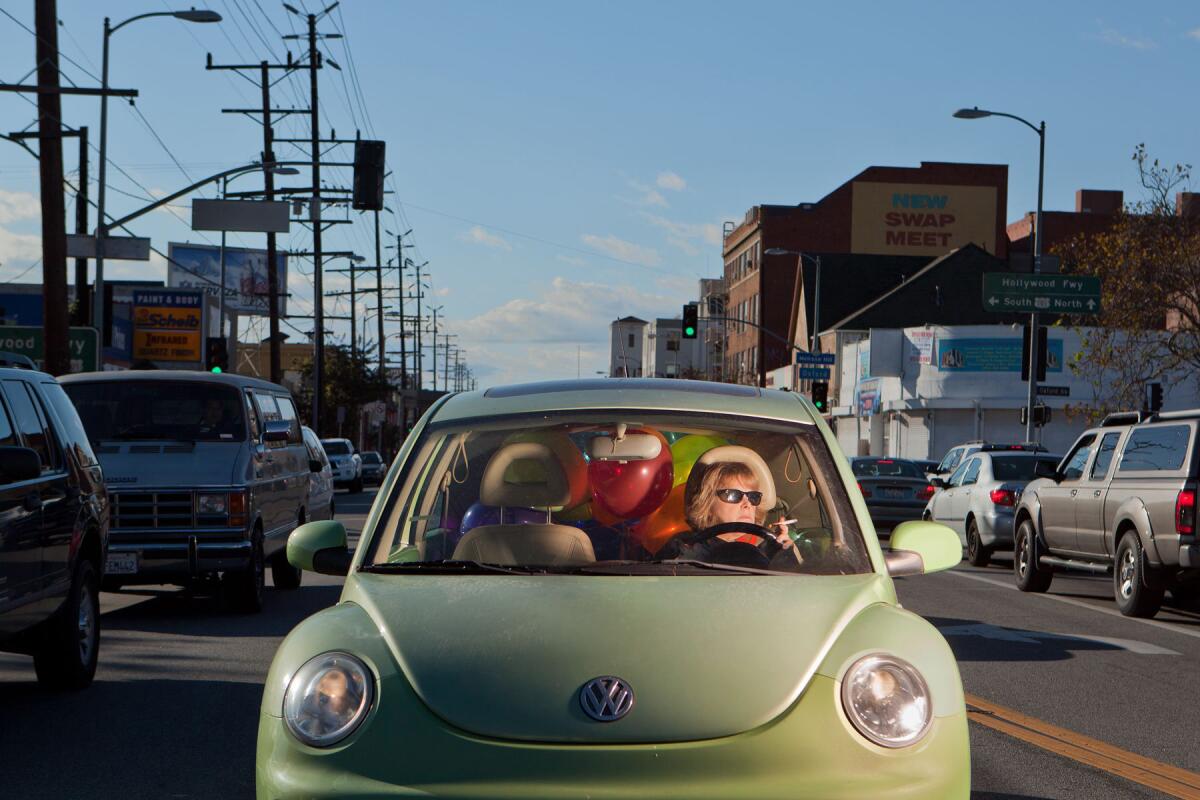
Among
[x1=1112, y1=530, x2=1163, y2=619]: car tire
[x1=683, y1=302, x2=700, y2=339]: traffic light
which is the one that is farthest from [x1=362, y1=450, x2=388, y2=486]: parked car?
[x1=1112, y1=530, x2=1163, y2=619]: car tire

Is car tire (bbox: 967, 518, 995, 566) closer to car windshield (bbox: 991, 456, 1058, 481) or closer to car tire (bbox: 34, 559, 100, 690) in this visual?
car windshield (bbox: 991, 456, 1058, 481)

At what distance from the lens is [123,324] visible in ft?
186

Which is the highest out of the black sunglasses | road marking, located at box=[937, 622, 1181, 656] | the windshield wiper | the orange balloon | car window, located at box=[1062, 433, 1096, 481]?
the black sunglasses

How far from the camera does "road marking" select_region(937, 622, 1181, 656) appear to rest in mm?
12359

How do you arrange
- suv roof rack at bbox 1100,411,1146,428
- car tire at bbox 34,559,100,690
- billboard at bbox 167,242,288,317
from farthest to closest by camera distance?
billboard at bbox 167,242,288,317 < suv roof rack at bbox 1100,411,1146,428 < car tire at bbox 34,559,100,690

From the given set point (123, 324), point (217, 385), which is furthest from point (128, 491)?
point (123, 324)

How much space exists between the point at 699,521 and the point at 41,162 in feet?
61.4

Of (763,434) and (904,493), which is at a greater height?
(763,434)

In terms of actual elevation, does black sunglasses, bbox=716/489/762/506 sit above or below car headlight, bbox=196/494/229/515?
above

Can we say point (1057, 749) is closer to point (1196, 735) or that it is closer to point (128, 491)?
point (1196, 735)

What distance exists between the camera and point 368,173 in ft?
80.5

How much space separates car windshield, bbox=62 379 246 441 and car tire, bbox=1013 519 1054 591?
884cm

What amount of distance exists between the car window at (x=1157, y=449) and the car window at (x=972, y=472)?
627 centimetres

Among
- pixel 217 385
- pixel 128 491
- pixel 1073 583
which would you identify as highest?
pixel 217 385
